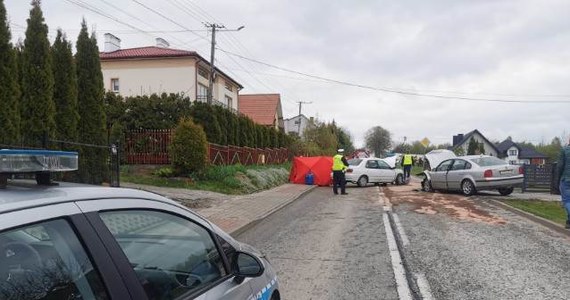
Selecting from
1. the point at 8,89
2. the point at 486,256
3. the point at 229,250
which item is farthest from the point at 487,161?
the point at 229,250

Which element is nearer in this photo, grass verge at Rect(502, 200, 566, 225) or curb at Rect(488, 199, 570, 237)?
curb at Rect(488, 199, 570, 237)

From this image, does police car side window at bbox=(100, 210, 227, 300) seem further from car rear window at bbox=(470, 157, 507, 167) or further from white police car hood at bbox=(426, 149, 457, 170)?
white police car hood at bbox=(426, 149, 457, 170)

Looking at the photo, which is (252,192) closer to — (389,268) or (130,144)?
(130,144)

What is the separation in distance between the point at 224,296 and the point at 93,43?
1461 centimetres

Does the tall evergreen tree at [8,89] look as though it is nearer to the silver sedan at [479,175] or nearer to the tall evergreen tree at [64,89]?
the tall evergreen tree at [64,89]

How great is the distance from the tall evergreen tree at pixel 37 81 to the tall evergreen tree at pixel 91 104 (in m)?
2.01

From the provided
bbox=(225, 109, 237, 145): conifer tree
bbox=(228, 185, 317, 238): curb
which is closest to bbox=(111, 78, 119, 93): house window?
bbox=(225, 109, 237, 145): conifer tree

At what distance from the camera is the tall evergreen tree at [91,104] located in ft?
48.4

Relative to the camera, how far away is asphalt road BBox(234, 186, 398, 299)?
21.1 ft

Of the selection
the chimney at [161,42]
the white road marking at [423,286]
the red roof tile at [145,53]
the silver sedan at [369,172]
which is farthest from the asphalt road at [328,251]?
the chimney at [161,42]

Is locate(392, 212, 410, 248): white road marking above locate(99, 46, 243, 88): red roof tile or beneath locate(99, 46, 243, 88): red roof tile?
beneath

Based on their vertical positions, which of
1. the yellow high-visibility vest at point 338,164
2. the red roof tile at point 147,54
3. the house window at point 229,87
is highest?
the red roof tile at point 147,54

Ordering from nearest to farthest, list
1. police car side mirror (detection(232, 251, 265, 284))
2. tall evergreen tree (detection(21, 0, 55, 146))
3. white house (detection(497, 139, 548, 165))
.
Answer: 1. police car side mirror (detection(232, 251, 265, 284))
2. tall evergreen tree (detection(21, 0, 55, 146))
3. white house (detection(497, 139, 548, 165))

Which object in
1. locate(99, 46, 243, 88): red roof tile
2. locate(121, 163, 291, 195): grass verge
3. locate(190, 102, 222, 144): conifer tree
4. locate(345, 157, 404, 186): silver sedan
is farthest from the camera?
locate(99, 46, 243, 88): red roof tile
